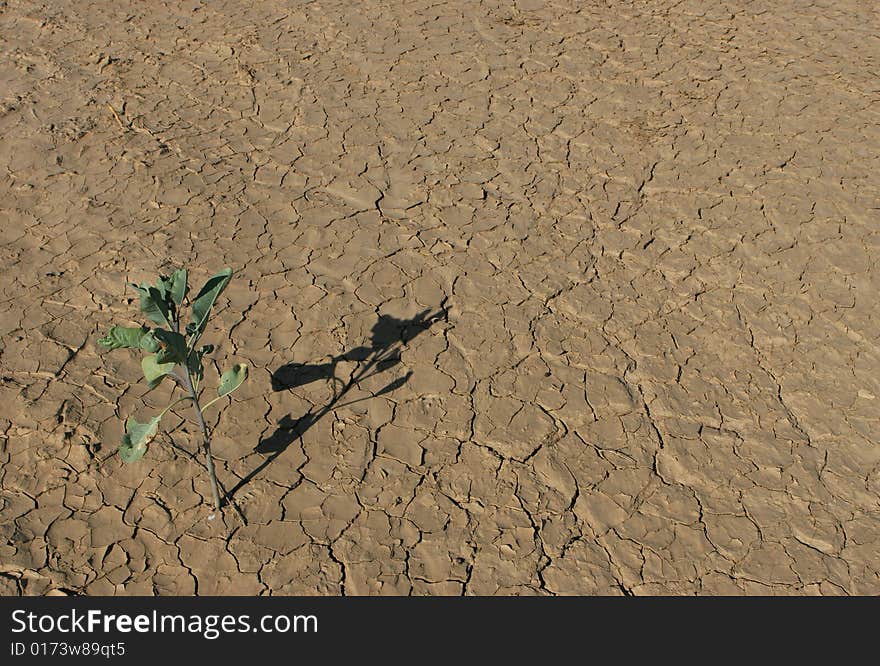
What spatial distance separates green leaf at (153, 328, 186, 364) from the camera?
9.44ft

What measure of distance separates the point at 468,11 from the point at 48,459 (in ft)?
14.2

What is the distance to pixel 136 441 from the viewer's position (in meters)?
2.96

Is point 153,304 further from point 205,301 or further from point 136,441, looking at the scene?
point 136,441

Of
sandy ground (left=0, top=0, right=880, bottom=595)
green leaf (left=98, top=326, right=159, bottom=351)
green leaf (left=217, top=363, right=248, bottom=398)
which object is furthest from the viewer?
green leaf (left=217, top=363, right=248, bottom=398)

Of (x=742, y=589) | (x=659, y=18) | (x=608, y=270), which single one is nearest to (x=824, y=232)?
(x=608, y=270)

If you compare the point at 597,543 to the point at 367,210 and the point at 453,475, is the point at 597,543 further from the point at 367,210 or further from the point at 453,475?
the point at 367,210

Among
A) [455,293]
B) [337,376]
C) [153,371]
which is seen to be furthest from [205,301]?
[455,293]

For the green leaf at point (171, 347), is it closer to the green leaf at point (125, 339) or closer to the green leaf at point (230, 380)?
the green leaf at point (125, 339)

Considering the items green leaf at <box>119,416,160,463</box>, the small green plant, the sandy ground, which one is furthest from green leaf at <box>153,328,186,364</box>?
the sandy ground

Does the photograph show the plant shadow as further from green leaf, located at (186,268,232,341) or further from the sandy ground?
green leaf, located at (186,268,232,341)

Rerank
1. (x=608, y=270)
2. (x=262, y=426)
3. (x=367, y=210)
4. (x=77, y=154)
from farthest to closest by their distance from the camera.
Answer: (x=77, y=154)
(x=367, y=210)
(x=608, y=270)
(x=262, y=426)

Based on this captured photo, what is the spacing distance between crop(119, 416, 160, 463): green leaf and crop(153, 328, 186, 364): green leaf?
0.65 ft

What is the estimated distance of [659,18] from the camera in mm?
6102

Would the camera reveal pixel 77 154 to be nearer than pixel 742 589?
No
